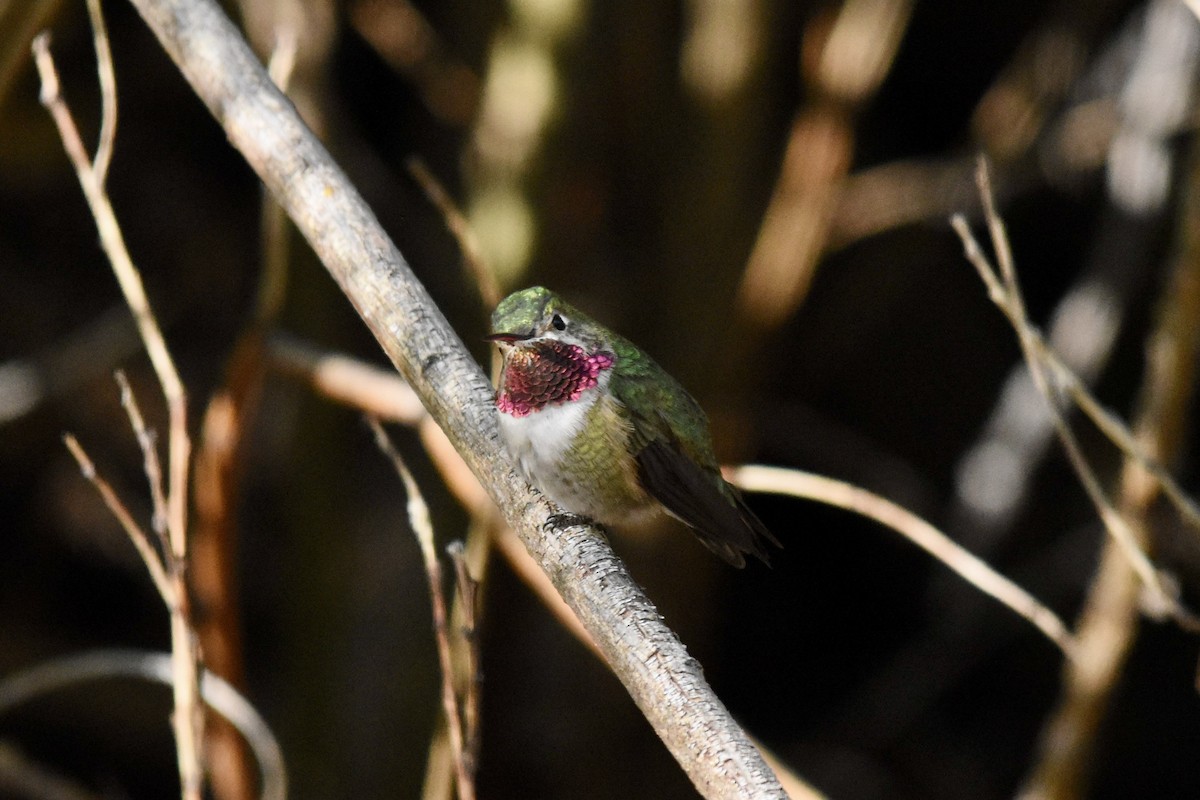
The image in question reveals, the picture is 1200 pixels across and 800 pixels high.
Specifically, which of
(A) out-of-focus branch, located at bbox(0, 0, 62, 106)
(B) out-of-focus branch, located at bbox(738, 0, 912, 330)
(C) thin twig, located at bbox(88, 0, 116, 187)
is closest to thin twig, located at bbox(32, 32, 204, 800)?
(C) thin twig, located at bbox(88, 0, 116, 187)

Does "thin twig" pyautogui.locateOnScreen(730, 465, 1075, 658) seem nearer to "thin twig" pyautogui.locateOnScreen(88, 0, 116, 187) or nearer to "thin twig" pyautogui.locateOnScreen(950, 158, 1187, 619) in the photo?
"thin twig" pyautogui.locateOnScreen(950, 158, 1187, 619)

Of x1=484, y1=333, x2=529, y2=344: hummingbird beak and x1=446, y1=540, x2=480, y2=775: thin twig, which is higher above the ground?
x1=484, y1=333, x2=529, y2=344: hummingbird beak

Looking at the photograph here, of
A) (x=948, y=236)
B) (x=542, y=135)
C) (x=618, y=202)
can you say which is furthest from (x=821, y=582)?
(x=542, y=135)

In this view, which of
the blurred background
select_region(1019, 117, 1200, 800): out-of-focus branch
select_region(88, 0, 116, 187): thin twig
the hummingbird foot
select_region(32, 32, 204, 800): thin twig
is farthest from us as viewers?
the blurred background

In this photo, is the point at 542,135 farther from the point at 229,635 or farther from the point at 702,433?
the point at 229,635

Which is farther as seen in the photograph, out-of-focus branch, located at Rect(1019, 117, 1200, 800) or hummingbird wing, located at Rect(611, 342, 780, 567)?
out-of-focus branch, located at Rect(1019, 117, 1200, 800)

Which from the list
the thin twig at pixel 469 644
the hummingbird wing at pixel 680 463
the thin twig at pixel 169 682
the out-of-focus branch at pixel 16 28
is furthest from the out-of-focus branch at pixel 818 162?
the thin twig at pixel 469 644

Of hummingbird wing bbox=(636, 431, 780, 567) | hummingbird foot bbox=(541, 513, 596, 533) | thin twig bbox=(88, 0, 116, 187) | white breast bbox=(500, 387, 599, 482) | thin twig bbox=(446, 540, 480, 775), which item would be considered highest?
thin twig bbox=(88, 0, 116, 187)

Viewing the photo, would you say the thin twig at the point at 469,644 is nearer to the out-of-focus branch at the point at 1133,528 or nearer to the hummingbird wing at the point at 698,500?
the hummingbird wing at the point at 698,500
